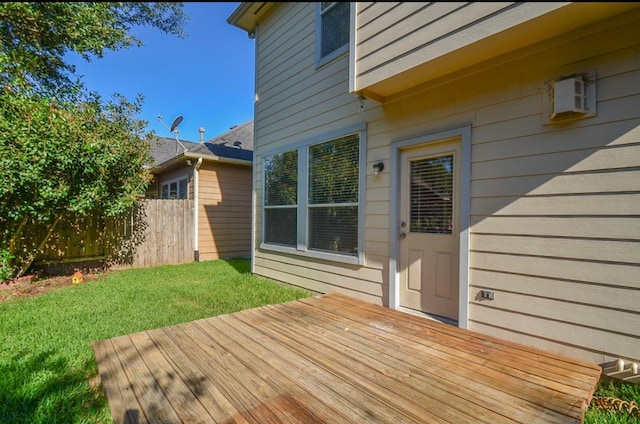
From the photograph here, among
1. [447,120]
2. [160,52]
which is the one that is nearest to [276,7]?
[160,52]

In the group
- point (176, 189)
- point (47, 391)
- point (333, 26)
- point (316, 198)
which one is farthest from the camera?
point (176, 189)

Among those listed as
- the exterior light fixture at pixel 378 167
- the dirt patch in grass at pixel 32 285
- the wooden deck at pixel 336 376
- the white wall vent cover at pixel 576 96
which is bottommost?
the dirt patch in grass at pixel 32 285

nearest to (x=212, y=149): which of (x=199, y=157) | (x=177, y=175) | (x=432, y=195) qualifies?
(x=177, y=175)

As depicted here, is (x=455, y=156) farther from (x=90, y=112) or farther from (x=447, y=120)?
(x=90, y=112)

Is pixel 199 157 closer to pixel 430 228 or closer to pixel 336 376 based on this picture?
pixel 430 228

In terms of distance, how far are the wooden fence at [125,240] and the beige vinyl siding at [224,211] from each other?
41 centimetres

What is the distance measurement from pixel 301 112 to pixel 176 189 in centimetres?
634

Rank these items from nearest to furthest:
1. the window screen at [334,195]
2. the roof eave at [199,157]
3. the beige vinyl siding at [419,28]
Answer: the beige vinyl siding at [419,28]
the window screen at [334,195]
the roof eave at [199,157]

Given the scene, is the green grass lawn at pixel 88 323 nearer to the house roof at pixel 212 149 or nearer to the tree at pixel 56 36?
the tree at pixel 56 36

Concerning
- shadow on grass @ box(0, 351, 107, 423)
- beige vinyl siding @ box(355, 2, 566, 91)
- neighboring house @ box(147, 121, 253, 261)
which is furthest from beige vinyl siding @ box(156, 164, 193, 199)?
beige vinyl siding @ box(355, 2, 566, 91)

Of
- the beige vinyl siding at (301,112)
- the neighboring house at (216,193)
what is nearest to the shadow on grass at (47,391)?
the beige vinyl siding at (301,112)

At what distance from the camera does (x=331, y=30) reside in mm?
4469

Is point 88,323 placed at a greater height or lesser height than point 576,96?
lesser

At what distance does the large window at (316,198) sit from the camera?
4.07m
